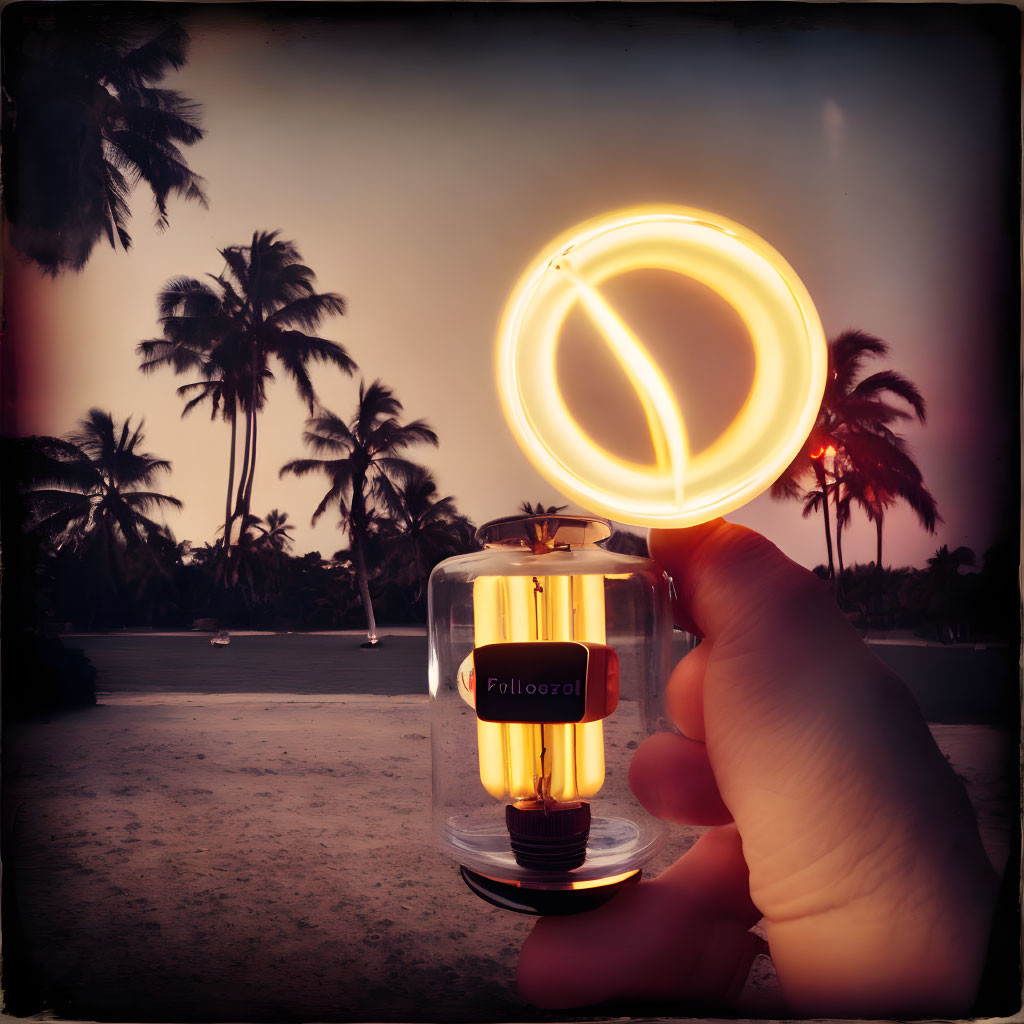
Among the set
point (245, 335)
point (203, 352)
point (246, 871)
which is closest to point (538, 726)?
point (246, 871)

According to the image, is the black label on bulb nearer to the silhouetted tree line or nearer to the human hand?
the human hand

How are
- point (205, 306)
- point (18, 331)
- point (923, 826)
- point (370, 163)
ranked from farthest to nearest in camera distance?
1. point (205, 306)
2. point (370, 163)
3. point (18, 331)
4. point (923, 826)

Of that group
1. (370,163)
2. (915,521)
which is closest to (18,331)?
(370,163)

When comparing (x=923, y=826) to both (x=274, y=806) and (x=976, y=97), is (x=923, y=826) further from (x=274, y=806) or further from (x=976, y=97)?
(x=274, y=806)

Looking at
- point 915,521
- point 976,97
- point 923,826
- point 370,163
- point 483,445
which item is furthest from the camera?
point 483,445

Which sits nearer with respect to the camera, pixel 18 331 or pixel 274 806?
pixel 18 331

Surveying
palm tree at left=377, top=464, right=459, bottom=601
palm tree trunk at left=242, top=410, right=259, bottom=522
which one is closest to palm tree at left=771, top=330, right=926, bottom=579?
palm tree at left=377, top=464, right=459, bottom=601

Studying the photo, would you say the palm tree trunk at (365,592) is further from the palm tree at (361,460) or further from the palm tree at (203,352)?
the palm tree at (203,352)

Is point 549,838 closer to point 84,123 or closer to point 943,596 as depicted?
point 943,596
